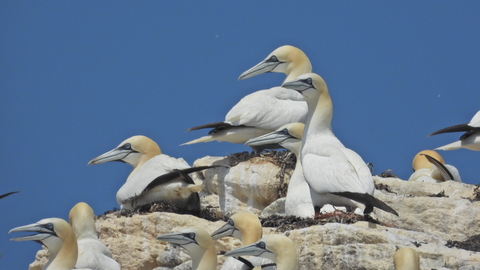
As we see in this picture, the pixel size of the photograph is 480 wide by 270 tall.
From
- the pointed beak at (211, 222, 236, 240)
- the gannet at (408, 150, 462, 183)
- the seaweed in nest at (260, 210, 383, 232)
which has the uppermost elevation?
the gannet at (408, 150, 462, 183)

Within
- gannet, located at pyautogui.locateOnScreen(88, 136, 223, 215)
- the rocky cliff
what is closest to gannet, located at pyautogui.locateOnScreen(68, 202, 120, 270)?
the rocky cliff

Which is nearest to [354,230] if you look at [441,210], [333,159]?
[333,159]

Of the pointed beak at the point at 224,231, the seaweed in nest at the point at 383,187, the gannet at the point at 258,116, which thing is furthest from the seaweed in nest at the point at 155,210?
the seaweed in nest at the point at 383,187

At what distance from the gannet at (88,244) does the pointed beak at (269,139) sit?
2437 millimetres

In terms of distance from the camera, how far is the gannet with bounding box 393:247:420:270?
10.2m

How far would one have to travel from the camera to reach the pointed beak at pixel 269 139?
46.7 ft

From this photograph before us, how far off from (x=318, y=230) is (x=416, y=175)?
6188 millimetres

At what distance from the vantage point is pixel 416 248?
11102 mm

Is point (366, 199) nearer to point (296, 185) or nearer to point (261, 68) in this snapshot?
point (296, 185)

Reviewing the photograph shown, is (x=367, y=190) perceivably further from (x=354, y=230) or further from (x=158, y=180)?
(x=158, y=180)

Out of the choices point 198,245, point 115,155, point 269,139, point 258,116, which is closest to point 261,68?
point 258,116

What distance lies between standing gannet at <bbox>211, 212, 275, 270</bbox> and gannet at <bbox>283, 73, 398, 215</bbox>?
961 mm

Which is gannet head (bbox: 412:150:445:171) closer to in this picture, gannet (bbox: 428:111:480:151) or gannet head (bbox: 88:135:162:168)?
gannet (bbox: 428:111:480:151)

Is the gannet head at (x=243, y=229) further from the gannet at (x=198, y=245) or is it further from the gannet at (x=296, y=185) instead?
the gannet at (x=296, y=185)
